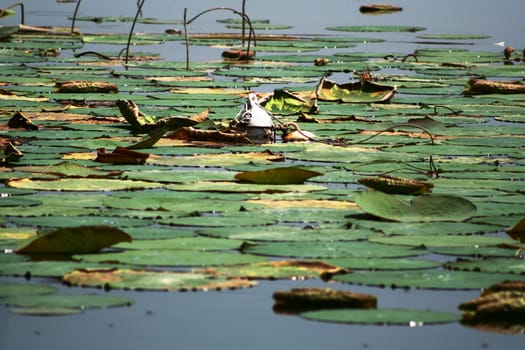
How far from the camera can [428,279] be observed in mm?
2674

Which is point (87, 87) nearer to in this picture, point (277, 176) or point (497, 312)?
point (277, 176)

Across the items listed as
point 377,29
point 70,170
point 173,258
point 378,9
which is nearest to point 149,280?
point 173,258

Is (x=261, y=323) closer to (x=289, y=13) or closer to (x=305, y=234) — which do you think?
(x=305, y=234)

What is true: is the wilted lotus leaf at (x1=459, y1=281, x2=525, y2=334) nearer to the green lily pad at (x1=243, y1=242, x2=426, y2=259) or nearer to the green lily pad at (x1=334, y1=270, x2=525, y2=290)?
the green lily pad at (x1=334, y1=270, x2=525, y2=290)

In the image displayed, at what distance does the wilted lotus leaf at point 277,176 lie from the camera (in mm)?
3729

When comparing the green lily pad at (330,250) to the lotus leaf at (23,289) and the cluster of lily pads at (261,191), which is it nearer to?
the cluster of lily pads at (261,191)

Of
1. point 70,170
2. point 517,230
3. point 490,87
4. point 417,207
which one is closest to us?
point 517,230

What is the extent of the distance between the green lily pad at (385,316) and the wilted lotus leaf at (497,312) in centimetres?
3

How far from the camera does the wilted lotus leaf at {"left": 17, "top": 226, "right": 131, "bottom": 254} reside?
2855mm

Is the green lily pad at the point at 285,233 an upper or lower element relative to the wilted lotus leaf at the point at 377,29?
upper

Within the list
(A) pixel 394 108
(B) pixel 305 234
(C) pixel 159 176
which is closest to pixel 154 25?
(A) pixel 394 108

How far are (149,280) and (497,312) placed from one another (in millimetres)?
642

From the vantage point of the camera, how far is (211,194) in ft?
11.7

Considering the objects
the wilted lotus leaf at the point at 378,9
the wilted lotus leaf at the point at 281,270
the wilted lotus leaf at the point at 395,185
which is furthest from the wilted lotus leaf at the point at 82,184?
the wilted lotus leaf at the point at 378,9
